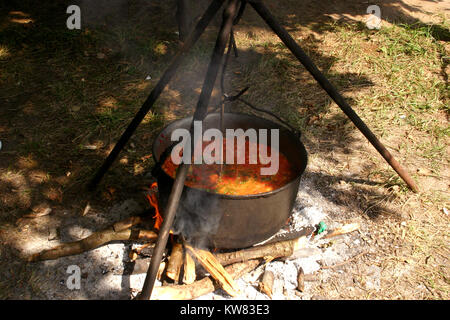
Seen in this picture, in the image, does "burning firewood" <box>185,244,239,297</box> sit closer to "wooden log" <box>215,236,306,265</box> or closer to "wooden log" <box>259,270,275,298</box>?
"wooden log" <box>215,236,306,265</box>

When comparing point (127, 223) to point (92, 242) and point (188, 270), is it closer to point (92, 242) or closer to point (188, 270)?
point (92, 242)

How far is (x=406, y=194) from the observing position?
13.5 feet

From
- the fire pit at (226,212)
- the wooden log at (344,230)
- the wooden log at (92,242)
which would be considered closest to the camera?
the fire pit at (226,212)

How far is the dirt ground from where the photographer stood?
11.0 ft

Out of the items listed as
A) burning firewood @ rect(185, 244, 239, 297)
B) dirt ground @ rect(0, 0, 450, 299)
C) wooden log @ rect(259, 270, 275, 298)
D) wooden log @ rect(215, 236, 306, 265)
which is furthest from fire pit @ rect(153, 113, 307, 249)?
dirt ground @ rect(0, 0, 450, 299)

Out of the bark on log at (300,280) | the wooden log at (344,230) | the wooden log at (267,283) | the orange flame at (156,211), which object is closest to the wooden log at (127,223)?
the orange flame at (156,211)

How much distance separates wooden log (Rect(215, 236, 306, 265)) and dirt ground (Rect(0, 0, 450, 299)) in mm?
335

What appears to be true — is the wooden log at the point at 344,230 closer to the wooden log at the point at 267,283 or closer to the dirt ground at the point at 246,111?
the dirt ground at the point at 246,111

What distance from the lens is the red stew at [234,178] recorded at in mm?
3068

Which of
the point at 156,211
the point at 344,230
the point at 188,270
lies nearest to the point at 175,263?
the point at 188,270

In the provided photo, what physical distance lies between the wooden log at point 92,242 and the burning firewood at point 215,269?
51 cm

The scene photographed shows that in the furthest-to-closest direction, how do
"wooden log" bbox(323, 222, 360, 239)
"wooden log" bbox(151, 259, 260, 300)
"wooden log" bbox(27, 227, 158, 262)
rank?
"wooden log" bbox(323, 222, 360, 239) < "wooden log" bbox(27, 227, 158, 262) < "wooden log" bbox(151, 259, 260, 300)

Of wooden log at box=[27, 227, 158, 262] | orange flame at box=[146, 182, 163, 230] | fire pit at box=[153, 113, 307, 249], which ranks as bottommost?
wooden log at box=[27, 227, 158, 262]
